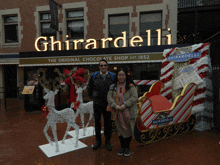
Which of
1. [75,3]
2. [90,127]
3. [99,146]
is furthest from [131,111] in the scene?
[75,3]

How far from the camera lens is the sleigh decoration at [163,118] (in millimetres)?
3545

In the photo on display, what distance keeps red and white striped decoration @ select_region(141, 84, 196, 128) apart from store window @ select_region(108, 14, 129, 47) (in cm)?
666

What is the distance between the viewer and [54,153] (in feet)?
10.8

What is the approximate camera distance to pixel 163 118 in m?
3.88

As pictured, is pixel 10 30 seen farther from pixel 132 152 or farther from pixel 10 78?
pixel 132 152

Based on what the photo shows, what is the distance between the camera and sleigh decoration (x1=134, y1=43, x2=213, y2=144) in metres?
3.65

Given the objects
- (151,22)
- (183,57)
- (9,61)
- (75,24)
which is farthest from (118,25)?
(9,61)

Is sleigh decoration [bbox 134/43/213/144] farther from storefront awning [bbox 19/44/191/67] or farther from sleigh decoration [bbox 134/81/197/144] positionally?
storefront awning [bbox 19/44/191/67]

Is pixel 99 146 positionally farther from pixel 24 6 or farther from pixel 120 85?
pixel 24 6

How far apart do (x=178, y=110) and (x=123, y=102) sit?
6.42ft

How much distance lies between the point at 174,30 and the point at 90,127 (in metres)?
7.66

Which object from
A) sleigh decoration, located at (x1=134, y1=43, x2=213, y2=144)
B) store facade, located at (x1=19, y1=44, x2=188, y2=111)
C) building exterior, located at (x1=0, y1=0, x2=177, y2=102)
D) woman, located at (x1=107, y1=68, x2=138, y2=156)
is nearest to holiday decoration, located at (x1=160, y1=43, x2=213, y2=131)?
sleigh decoration, located at (x1=134, y1=43, x2=213, y2=144)

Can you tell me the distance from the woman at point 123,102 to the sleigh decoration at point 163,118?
16.6 inches

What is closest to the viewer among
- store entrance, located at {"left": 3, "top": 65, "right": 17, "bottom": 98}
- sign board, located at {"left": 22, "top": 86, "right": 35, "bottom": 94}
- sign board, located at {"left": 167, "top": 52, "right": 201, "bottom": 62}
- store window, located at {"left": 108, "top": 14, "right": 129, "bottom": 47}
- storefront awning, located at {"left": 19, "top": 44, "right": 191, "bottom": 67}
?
sign board, located at {"left": 167, "top": 52, "right": 201, "bottom": 62}
